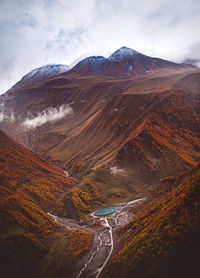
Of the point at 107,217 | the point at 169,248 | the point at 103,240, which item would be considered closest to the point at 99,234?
the point at 103,240

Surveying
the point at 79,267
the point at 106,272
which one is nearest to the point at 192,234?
the point at 106,272

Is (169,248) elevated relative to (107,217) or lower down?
elevated

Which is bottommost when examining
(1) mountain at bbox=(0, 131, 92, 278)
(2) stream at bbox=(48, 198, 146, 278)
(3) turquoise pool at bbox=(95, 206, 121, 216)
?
(3) turquoise pool at bbox=(95, 206, 121, 216)

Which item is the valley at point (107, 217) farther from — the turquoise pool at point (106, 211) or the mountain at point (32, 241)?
the turquoise pool at point (106, 211)

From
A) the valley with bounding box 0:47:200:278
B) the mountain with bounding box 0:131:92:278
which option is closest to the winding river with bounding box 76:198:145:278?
the valley with bounding box 0:47:200:278

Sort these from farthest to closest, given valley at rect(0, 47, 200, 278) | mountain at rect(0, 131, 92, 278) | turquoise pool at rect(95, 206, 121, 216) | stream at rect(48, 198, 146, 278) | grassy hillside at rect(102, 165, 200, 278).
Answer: turquoise pool at rect(95, 206, 121, 216)
mountain at rect(0, 131, 92, 278)
stream at rect(48, 198, 146, 278)
valley at rect(0, 47, 200, 278)
grassy hillside at rect(102, 165, 200, 278)

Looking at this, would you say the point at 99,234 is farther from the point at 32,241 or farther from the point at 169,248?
the point at 169,248

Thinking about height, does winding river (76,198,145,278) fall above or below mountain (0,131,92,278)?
below

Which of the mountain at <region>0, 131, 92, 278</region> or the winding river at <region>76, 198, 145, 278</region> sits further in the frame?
the mountain at <region>0, 131, 92, 278</region>

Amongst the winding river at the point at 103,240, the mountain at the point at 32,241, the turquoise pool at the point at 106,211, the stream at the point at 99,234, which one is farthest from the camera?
the turquoise pool at the point at 106,211

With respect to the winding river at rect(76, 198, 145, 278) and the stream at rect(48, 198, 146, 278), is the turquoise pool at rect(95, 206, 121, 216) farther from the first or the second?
the stream at rect(48, 198, 146, 278)

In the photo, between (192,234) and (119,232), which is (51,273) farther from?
(192,234)

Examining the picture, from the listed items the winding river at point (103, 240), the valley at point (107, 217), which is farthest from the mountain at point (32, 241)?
the winding river at point (103, 240)
